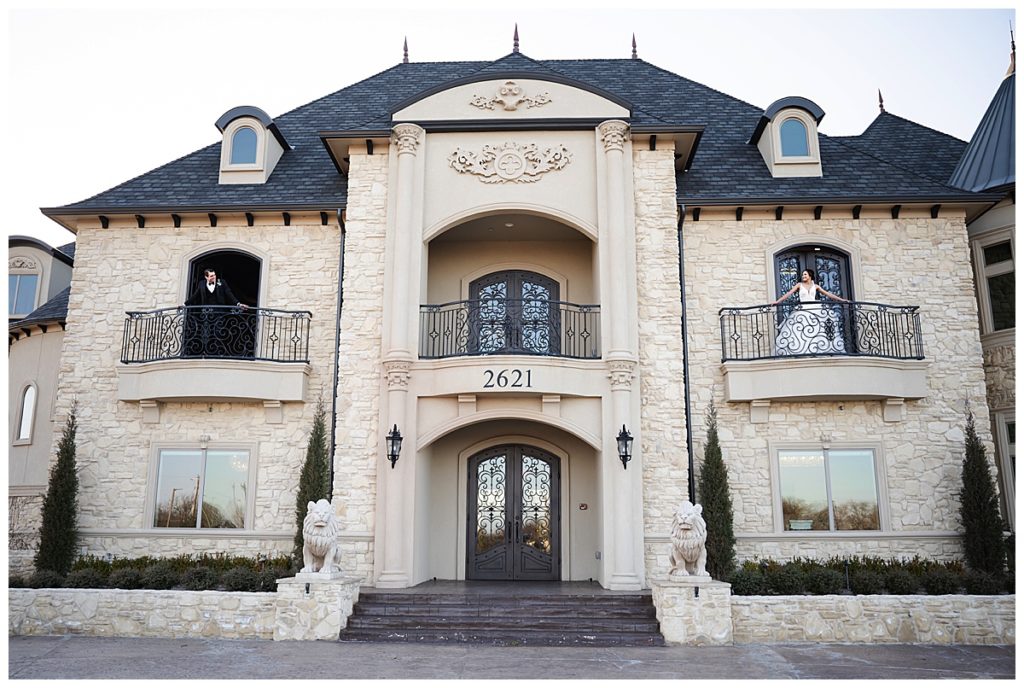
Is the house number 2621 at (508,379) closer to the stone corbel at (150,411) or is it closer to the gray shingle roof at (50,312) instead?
the stone corbel at (150,411)

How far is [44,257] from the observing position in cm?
1838

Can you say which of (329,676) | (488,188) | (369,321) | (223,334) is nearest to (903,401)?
(488,188)

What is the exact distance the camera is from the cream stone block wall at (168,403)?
14234mm

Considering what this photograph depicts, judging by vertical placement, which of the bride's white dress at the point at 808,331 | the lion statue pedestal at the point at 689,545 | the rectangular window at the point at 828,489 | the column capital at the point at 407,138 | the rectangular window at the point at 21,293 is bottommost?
the lion statue pedestal at the point at 689,545

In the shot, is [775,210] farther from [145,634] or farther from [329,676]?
[145,634]

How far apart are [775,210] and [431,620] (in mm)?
9562

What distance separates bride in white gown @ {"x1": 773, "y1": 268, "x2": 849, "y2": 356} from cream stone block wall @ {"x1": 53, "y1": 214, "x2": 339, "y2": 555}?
8152mm

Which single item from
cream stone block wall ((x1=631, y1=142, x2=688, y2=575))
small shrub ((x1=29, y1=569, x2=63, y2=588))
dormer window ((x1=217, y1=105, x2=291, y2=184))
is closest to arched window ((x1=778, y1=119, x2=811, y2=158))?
cream stone block wall ((x1=631, y1=142, x2=688, y2=575))

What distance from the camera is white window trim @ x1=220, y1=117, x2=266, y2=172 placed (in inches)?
641

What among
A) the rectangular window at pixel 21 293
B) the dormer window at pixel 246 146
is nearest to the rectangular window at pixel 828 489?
the dormer window at pixel 246 146

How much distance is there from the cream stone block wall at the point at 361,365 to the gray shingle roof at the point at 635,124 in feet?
2.36

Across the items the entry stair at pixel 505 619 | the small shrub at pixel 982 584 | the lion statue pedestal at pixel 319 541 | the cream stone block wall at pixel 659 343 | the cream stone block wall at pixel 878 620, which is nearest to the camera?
the entry stair at pixel 505 619

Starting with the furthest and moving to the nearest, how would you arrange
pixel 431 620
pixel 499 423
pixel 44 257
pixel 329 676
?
pixel 44 257 < pixel 499 423 < pixel 431 620 < pixel 329 676

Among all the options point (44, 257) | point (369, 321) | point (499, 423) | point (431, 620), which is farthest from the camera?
point (44, 257)
